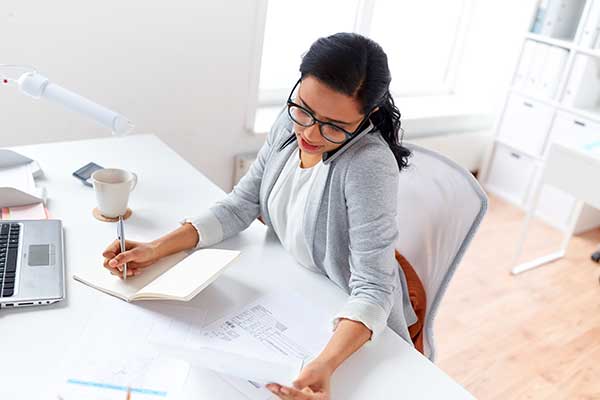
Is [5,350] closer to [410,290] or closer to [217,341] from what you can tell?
[217,341]

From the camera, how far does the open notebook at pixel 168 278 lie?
1.07m

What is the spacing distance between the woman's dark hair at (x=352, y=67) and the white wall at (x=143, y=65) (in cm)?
135

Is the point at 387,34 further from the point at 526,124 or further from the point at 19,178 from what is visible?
the point at 19,178

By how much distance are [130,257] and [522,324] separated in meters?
1.82

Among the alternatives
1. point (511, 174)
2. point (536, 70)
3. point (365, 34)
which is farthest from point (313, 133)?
point (511, 174)

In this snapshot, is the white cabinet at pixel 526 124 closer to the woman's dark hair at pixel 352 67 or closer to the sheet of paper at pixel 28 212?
the woman's dark hair at pixel 352 67

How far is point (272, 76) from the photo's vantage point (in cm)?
297

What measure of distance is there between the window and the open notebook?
1445 millimetres

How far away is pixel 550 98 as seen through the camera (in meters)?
3.14

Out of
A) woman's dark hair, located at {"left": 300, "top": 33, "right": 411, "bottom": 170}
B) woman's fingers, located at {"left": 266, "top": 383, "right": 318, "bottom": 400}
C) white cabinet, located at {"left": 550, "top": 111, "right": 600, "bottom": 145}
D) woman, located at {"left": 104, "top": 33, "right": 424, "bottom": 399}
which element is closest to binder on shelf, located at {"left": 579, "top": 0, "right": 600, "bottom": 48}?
white cabinet, located at {"left": 550, "top": 111, "right": 600, "bottom": 145}

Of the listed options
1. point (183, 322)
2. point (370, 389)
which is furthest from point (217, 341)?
point (370, 389)

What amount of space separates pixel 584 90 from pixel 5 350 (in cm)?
299

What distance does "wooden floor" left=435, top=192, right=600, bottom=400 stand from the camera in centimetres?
209

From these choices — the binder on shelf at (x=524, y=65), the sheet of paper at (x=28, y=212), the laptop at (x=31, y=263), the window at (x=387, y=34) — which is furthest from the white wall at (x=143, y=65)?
the binder on shelf at (x=524, y=65)
